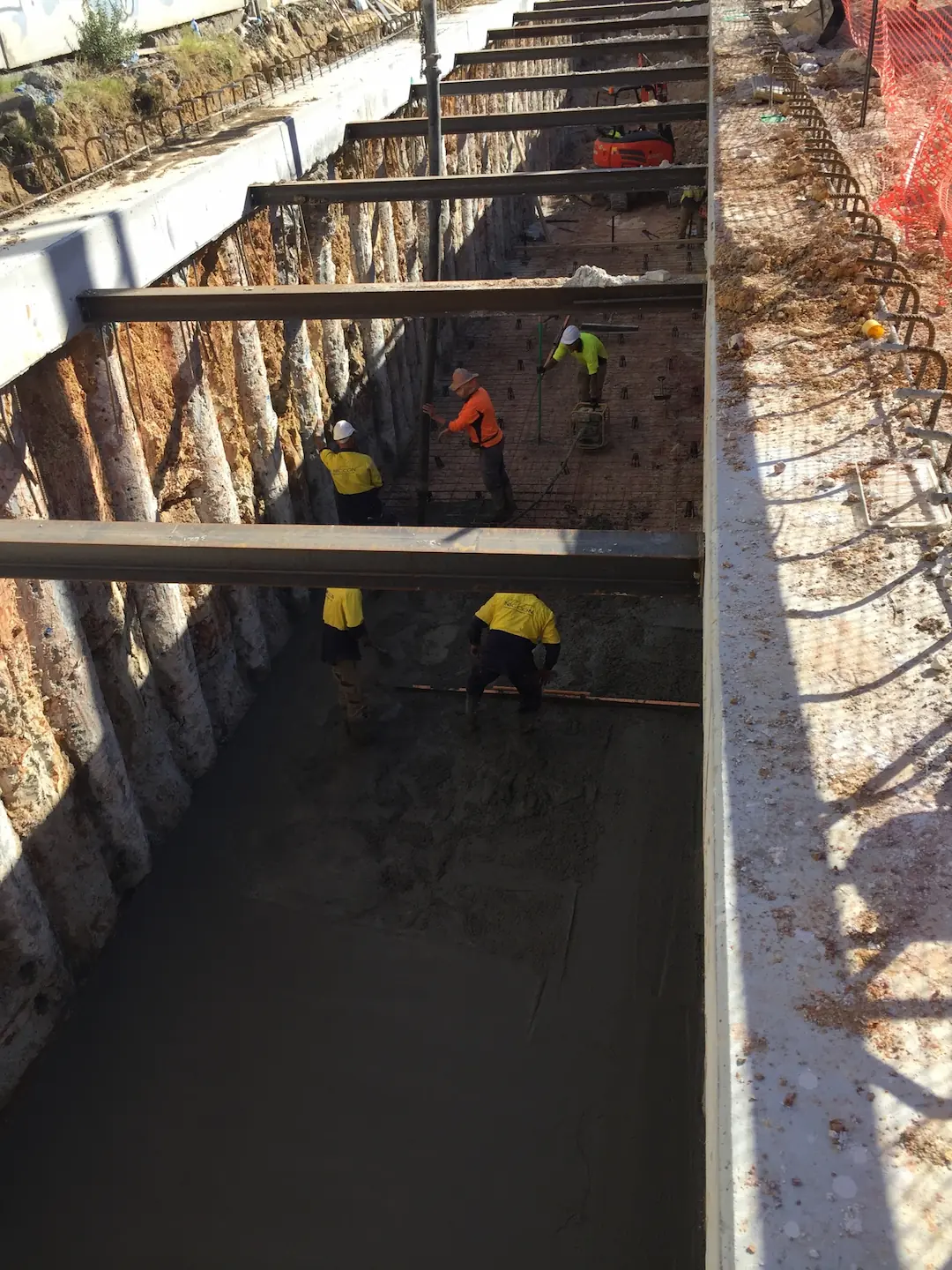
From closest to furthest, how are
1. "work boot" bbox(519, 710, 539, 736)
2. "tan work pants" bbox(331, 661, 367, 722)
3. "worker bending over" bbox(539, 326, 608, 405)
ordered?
1. "tan work pants" bbox(331, 661, 367, 722)
2. "work boot" bbox(519, 710, 539, 736)
3. "worker bending over" bbox(539, 326, 608, 405)

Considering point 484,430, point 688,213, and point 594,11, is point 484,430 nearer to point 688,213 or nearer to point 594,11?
point 688,213

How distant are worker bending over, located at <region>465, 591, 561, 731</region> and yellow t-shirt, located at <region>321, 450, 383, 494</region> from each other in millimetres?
1986

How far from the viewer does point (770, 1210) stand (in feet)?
6.79

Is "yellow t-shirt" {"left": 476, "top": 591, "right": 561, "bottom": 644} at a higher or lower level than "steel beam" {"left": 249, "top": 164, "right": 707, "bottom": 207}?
lower

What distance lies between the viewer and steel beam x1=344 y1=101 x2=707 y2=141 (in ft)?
33.1

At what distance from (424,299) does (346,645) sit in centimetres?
252

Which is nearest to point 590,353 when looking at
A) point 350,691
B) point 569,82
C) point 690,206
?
point 569,82

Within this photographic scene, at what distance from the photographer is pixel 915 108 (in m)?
10.9

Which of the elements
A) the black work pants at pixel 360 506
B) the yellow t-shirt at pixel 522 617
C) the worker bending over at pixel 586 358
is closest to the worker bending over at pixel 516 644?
the yellow t-shirt at pixel 522 617

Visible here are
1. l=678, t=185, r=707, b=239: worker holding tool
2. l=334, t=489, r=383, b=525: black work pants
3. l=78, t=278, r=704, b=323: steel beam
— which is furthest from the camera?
l=678, t=185, r=707, b=239: worker holding tool

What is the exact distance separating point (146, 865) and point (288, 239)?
5624 millimetres

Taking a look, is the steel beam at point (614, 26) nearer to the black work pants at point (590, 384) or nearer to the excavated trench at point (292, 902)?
the black work pants at point (590, 384)

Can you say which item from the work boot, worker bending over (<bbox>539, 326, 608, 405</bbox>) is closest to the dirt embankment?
worker bending over (<bbox>539, 326, 608, 405</bbox>)

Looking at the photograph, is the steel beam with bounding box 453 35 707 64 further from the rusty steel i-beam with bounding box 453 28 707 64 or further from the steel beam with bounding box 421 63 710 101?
the steel beam with bounding box 421 63 710 101
